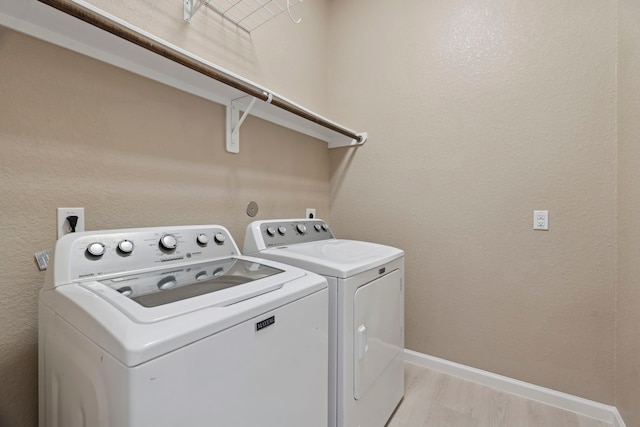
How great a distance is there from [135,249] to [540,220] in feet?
6.61

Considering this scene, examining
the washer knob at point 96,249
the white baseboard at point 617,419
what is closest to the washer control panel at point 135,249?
the washer knob at point 96,249

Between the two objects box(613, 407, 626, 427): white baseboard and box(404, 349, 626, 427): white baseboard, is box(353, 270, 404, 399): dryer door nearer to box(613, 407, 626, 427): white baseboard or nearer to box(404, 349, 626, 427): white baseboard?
box(404, 349, 626, 427): white baseboard

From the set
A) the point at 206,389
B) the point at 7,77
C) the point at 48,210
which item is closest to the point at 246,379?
the point at 206,389

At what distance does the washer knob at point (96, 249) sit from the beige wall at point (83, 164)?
23cm

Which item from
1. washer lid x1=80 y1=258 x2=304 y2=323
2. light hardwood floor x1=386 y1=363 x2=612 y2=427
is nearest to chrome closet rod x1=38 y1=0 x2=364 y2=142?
washer lid x1=80 y1=258 x2=304 y2=323

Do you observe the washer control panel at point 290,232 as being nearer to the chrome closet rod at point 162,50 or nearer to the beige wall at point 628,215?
the chrome closet rod at point 162,50

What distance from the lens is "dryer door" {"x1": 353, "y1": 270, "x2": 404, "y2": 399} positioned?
3.76ft

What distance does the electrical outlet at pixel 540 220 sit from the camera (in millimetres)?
1573

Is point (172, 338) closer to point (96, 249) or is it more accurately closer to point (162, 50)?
point (96, 249)

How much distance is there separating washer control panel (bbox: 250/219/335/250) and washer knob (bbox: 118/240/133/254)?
22.9 inches

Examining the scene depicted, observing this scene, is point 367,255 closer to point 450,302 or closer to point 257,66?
point 450,302

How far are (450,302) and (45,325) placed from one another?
201 cm

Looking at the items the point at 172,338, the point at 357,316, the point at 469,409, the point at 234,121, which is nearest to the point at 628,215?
the point at 469,409

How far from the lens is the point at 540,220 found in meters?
1.59
